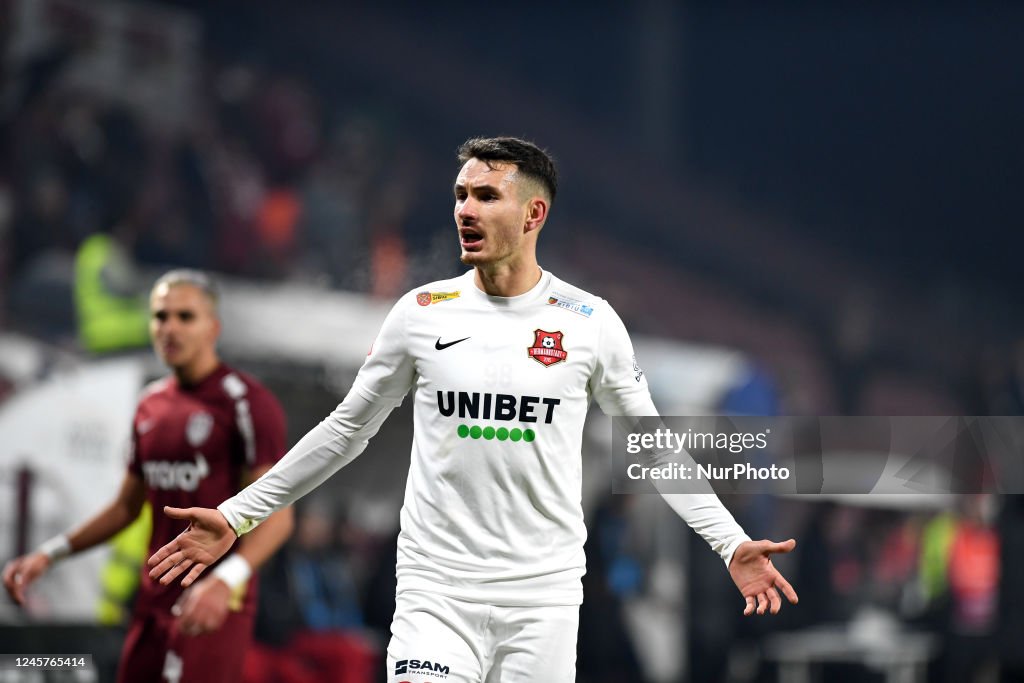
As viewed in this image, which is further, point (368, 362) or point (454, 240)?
point (454, 240)

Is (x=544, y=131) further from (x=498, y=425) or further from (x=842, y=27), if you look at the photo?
(x=498, y=425)

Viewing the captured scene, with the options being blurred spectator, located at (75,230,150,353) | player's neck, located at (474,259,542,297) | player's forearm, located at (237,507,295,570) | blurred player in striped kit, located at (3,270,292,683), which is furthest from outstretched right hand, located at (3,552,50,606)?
blurred spectator, located at (75,230,150,353)

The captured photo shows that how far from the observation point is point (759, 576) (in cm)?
376

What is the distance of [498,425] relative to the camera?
385cm

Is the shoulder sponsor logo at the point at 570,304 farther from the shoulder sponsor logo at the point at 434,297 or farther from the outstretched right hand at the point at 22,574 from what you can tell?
the outstretched right hand at the point at 22,574

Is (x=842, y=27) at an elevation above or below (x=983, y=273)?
above

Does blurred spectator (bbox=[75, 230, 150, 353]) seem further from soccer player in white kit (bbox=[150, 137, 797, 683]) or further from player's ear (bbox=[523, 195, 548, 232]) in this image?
player's ear (bbox=[523, 195, 548, 232])

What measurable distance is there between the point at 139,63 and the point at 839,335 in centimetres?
936

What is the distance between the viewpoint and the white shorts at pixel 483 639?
3748mm

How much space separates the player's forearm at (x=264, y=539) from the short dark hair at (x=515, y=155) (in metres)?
1.71

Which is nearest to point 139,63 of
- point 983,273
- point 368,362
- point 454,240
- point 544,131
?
point 454,240

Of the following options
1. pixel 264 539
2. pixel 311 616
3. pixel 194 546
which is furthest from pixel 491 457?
pixel 311 616

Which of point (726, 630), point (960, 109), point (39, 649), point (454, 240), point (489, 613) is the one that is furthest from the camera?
point (960, 109)

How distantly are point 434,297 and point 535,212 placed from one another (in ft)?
1.30
